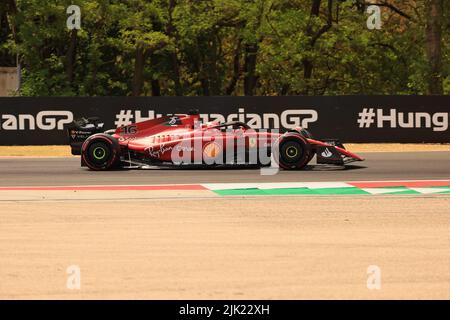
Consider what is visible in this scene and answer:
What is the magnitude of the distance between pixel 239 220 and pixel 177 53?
97.0 ft

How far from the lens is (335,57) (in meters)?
39.2

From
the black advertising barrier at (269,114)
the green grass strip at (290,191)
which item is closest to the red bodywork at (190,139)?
the green grass strip at (290,191)

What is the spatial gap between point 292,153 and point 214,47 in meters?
23.9

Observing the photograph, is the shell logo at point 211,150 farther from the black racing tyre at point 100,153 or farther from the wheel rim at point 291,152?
the black racing tyre at point 100,153

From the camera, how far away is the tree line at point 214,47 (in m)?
36.3

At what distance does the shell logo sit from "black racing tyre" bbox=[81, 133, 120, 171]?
1.63 meters

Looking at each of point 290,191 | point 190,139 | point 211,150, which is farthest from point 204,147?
point 290,191

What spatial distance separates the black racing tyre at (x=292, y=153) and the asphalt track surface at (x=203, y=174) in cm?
22

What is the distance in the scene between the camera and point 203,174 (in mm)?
17547

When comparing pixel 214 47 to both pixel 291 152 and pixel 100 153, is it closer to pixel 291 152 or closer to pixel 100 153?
pixel 100 153

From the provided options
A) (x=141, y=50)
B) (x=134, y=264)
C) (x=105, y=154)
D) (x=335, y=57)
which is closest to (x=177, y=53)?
(x=141, y=50)

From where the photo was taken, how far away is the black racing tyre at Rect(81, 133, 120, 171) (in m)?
17.9
